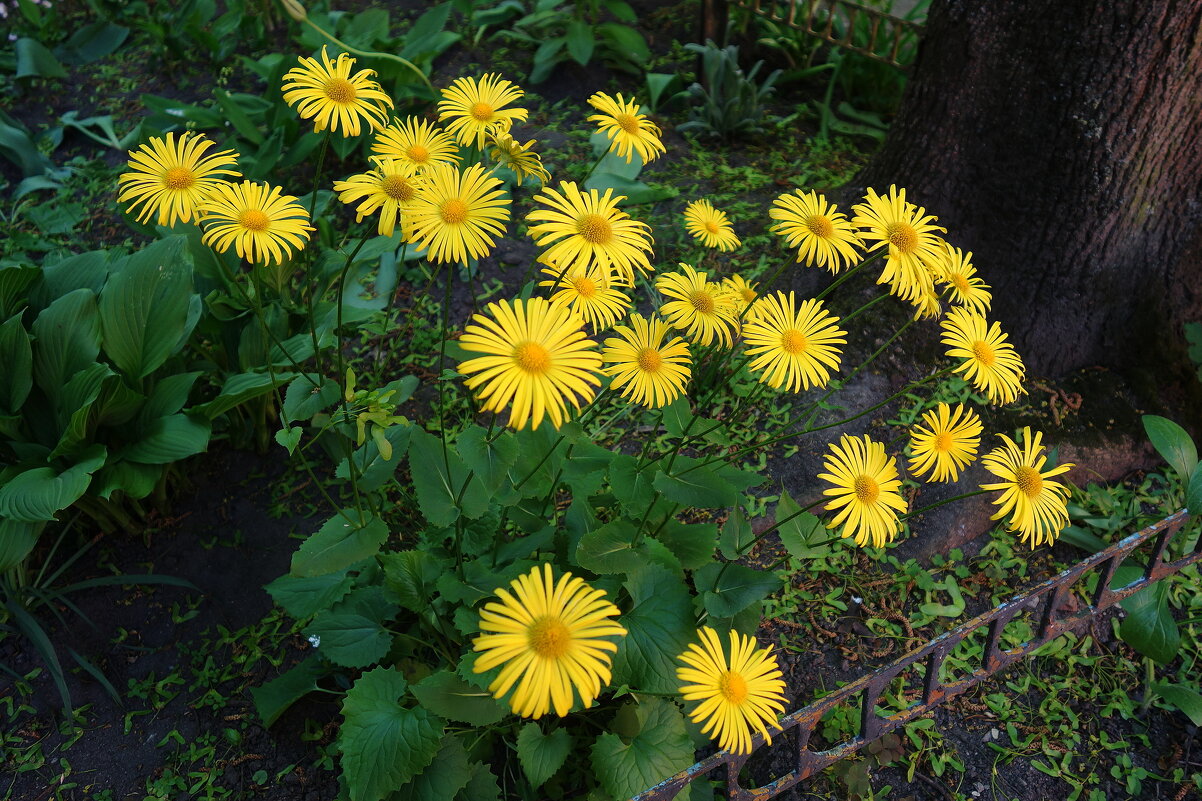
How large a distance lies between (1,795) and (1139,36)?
12.3 feet

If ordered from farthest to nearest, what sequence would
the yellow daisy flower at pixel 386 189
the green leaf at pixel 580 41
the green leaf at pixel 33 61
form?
the green leaf at pixel 33 61 < the green leaf at pixel 580 41 < the yellow daisy flower at pixel 386 189

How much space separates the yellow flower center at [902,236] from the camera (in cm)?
176

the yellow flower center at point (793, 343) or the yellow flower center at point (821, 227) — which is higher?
the yellow flower center at point (821, 227)

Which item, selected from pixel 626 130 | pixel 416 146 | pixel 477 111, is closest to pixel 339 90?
pixel 416 146

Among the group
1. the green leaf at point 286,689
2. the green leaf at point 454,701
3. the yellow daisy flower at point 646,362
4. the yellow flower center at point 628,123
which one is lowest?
the green leaf at point 286,689

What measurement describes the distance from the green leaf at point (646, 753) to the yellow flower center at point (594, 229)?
1.02 meters

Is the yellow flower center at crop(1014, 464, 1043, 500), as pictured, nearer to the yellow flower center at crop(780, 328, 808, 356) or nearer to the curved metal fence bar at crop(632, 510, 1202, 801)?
the curved metal fence bar at crop(632, 510, 1202, 801)

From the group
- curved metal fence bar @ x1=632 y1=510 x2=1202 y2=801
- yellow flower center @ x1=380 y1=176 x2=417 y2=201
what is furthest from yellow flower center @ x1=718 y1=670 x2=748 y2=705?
yellow flower center @ x1=380 y1=176 x2=417 y2=201

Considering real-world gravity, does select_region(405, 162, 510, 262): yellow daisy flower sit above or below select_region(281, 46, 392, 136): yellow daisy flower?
below

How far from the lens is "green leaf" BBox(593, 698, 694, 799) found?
1.87 meters

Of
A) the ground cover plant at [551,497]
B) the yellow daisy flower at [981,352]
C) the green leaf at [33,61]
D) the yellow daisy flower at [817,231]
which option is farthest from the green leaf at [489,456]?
the green leaf at [33,61]

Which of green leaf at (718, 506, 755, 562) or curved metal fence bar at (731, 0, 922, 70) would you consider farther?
curved metal fence bar at (731, 0, 922, 70)

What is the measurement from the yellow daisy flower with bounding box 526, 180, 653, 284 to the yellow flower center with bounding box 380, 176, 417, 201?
29 cm

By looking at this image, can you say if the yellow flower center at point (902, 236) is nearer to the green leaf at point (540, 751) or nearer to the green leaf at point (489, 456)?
the green leaf at point (489, 456)
